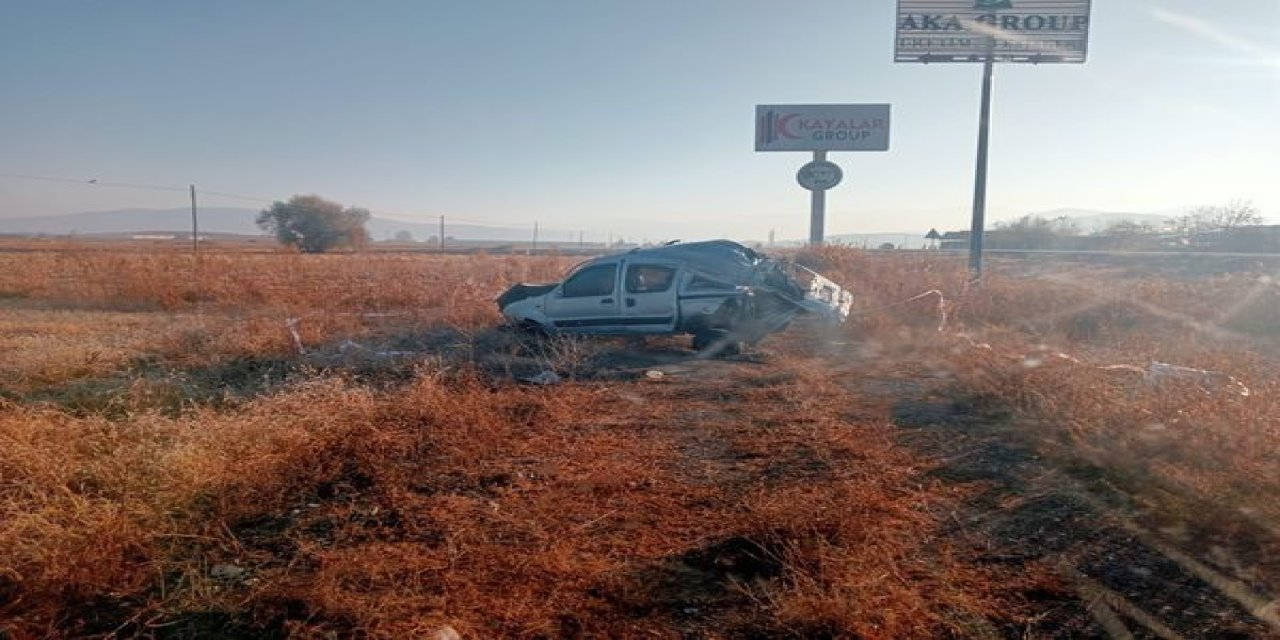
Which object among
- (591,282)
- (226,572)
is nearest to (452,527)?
(226,572)

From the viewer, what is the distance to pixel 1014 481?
4.62m

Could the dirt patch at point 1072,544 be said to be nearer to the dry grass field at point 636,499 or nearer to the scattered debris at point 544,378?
the dry grass field at point 636,499

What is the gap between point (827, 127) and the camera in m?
29.7

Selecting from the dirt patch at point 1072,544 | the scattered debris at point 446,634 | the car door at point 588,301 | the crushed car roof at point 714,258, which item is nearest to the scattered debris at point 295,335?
the car door at point 588,301

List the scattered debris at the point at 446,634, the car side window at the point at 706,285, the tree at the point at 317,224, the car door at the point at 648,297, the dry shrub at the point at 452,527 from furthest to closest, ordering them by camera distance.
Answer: the tree at the point at 317,224 → the car door at the point at 648,297 → the car side window at the point at 706,285 → the dry shrub at the point at 452,527 → the scattered debris at the point at 446,634

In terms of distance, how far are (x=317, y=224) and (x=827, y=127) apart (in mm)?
53694

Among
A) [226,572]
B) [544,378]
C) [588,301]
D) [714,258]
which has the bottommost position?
[226,572]

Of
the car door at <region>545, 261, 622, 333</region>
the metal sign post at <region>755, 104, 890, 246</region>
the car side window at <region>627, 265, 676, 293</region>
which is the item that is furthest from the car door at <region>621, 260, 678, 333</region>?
the metal sign post at <region>755, 104, 890, 246</region>

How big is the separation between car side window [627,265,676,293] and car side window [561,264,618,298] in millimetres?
259

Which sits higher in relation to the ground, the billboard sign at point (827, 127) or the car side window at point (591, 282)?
the billboard sign at point (827, 127)

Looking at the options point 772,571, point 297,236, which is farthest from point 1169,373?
point 297,236

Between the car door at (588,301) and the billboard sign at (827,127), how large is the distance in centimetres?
2233

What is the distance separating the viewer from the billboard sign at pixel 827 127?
1162 inches

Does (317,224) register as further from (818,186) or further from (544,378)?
(544,378)
